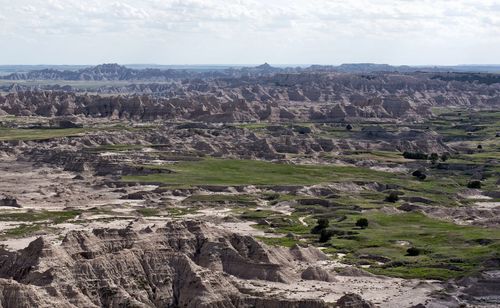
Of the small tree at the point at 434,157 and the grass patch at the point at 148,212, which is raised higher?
the grass patch at the point at 148,212

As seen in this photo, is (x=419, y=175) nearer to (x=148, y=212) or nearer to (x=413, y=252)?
(x=148, y=212)

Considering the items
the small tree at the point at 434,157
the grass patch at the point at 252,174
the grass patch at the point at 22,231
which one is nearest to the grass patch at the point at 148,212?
the grass patch at the point at 22,231

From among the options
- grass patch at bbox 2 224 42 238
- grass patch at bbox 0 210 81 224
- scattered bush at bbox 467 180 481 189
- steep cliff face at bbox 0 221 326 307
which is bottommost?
scattered bush at bbox 467 180 481 189

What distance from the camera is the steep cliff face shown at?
55375 mm

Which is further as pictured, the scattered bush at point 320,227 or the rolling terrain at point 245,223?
the scattered bush at point 320,227

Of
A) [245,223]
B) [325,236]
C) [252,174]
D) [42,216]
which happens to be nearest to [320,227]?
A: [325,236]

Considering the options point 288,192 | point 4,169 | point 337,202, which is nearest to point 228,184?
point 288,192

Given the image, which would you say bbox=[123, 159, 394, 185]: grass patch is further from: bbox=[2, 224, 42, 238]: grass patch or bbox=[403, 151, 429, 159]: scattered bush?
bbox=[2, 224, 42, 238]: grass patch

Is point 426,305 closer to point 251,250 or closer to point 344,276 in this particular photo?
point 344,276

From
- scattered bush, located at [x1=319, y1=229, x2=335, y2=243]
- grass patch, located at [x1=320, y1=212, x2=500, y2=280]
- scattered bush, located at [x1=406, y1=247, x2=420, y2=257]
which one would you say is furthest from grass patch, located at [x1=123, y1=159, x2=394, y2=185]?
scattered bush, located at [x1=406, y1=247, x2=420, y2=257]

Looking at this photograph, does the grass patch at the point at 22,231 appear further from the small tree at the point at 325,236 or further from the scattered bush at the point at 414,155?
the scattered bush at the point at 414,155

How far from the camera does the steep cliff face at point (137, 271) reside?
55375mm

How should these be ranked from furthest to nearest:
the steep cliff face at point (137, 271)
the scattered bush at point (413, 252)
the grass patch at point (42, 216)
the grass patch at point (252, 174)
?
the grass patch at point (252, 174), the grass patch at point (42, 216), the scattered bush at point (413, 252), the steep cliff face at point (137, 271)

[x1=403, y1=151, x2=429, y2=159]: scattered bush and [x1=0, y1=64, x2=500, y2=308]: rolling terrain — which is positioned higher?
[x1=0, y1=64, x2=500, y2=308]: rolling terrain
